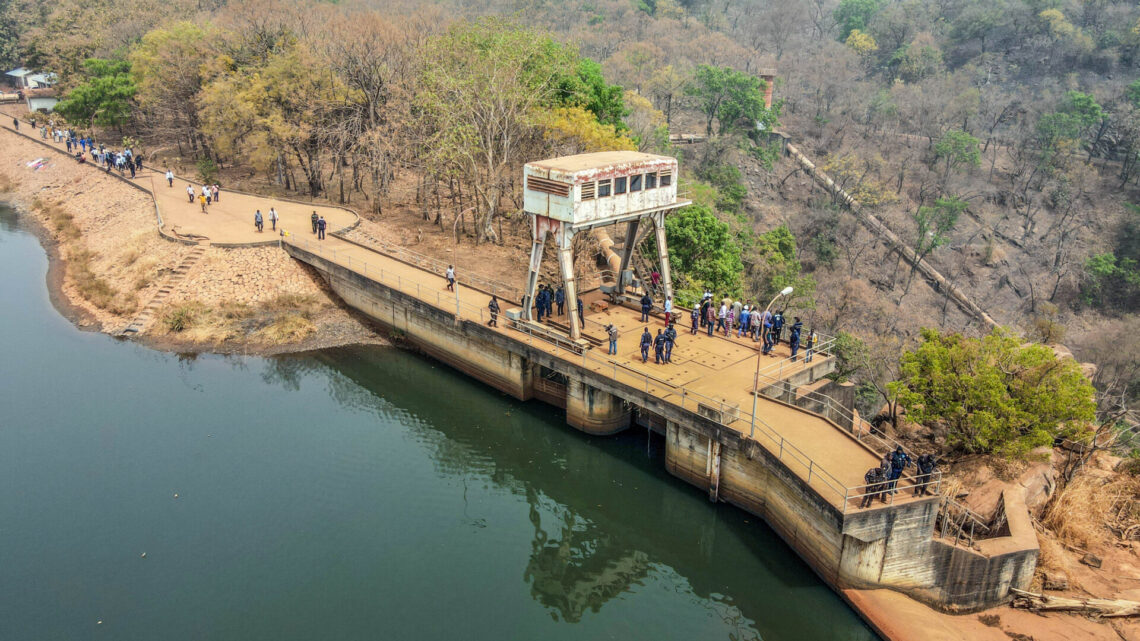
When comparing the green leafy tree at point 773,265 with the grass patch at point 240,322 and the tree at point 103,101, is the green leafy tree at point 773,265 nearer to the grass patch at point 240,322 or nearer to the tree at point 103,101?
the grass patch at point 240,322

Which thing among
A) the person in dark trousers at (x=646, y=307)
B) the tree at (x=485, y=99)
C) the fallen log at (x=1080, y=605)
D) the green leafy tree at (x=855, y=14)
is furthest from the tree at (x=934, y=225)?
Answer: the green leafy tree at (x=855, y=14)

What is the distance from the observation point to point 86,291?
52.1 metres

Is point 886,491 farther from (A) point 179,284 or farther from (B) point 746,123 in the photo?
(B) point 746,123

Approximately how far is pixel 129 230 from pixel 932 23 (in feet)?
373

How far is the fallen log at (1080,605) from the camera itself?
25.6 metres

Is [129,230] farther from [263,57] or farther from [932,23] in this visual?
[932,23]

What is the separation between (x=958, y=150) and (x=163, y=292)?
262 feet

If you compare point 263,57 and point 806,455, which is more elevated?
point 263,57

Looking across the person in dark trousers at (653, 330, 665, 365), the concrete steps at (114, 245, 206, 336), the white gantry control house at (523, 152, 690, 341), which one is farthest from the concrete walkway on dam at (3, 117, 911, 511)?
the white gantry control house at (523, 152, 690, 341)

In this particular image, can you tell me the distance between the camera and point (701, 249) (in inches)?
1957

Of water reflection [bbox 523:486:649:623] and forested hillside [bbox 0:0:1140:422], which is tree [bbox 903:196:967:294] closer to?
forested hillside [bbox 0:0:1140:422]

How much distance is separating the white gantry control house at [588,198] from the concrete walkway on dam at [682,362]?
8.59 feet

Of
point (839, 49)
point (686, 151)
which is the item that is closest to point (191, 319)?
point (686, 151)

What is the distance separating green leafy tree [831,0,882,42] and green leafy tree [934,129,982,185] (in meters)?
46.9
